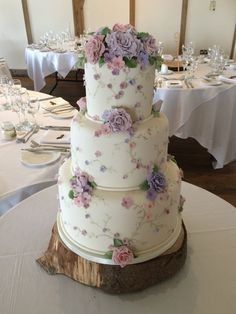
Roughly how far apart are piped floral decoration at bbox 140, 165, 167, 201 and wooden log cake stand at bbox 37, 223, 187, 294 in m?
0.24

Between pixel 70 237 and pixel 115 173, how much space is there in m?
0.32

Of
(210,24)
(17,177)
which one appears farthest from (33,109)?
(210,24)

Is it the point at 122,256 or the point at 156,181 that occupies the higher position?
the point at 156,181

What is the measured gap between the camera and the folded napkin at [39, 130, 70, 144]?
1758 mm

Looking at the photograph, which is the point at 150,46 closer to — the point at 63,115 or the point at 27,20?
the point at 63,115

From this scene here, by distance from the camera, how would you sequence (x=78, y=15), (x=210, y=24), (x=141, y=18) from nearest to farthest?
(x=210, y=24) < (x=141, y=18) < (x=78, y=15)

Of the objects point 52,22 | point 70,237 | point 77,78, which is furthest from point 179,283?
point 52,22

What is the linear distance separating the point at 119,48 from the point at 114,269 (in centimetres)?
69

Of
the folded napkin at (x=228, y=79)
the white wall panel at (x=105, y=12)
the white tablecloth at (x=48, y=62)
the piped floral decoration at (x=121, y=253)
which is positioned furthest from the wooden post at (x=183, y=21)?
the piped floral decoration at (x=121, y=253)

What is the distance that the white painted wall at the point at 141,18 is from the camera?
5.17m

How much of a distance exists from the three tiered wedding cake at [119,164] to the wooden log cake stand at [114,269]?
0.07 ft

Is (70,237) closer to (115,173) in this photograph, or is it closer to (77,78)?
(115,173)

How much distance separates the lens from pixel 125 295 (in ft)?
3.26

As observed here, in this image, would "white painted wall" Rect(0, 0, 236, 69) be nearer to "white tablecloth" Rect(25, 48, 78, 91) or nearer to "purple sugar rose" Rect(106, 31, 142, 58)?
"white tablecloth" Rect(25, 48, 78, 91)
